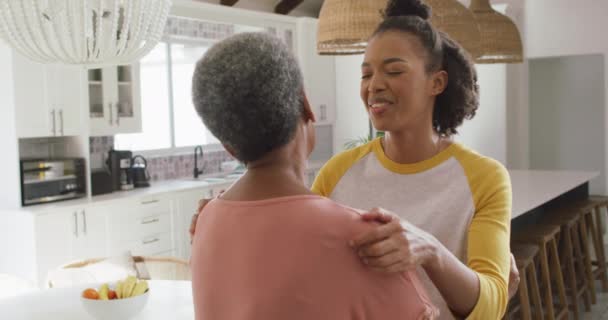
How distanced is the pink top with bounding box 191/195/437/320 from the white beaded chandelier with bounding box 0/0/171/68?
4.99ft

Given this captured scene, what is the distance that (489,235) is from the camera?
1303 millimetres

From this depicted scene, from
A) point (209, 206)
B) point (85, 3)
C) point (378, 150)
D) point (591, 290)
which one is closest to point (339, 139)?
point (591, 290)

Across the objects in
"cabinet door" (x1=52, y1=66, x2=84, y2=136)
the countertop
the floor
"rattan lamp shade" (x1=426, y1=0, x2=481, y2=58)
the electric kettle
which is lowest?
the floor

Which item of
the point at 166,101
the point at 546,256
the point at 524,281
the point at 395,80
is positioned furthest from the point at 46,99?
the point at 395,80

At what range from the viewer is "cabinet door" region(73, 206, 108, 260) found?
4.66m

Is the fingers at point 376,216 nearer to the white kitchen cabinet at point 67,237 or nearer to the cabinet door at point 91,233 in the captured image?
the white kitchen cabinet at point 67,237

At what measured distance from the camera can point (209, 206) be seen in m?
1.07

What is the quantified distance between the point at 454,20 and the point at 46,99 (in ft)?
9.68

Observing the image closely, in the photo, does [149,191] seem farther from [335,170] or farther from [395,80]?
[395,80]

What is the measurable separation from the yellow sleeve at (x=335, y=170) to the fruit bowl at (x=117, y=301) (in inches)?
38.6

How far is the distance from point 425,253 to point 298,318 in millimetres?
239

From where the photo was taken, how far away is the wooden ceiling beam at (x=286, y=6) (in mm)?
7870

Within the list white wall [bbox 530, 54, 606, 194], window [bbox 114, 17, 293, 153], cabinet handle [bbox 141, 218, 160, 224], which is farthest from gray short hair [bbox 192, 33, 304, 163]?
white wall [bbox 530, 54, 606, 194]

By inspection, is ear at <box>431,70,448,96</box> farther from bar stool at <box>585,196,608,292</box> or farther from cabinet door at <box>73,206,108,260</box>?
bar stool at <box>585,196,608,292</box>
